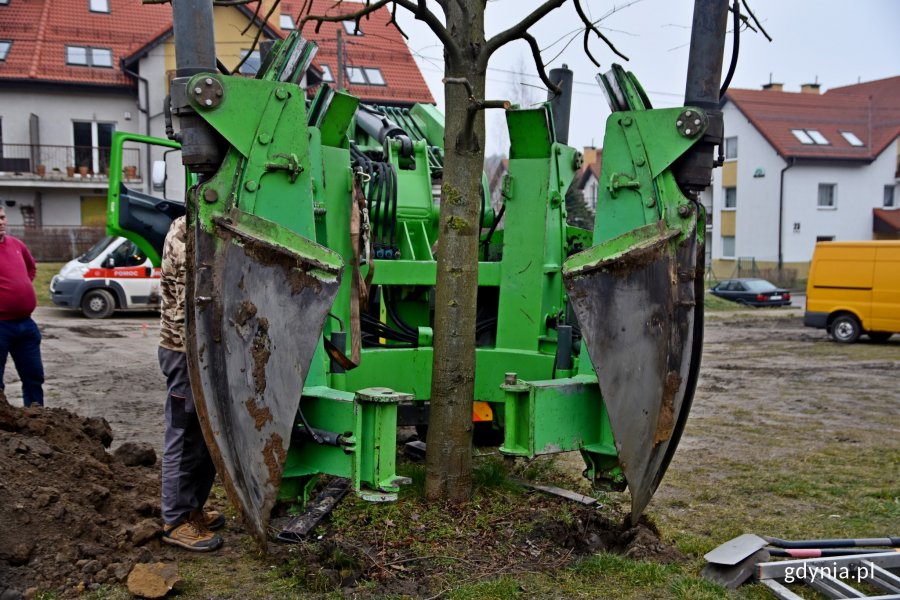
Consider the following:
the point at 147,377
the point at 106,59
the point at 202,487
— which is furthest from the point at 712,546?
the point at 106,59

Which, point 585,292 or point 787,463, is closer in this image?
point 585,292

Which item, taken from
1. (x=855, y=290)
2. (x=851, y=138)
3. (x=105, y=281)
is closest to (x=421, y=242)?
(x=855, y=290)

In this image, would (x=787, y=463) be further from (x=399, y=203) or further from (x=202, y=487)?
(x=202, y=487)

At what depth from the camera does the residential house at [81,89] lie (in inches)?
1079

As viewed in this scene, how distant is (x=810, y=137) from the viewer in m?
37.2

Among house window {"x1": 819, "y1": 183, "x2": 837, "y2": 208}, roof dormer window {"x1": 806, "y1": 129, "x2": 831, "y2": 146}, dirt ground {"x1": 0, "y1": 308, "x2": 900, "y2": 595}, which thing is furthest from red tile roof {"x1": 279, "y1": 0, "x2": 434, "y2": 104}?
house window {"x1": 819, "y1": 183, "x2": 837, "y2": 208}

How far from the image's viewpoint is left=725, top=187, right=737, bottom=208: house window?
124 ft

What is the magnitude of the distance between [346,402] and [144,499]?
1790 millimetres

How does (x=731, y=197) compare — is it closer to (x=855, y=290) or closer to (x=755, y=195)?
(x=755, y=195)

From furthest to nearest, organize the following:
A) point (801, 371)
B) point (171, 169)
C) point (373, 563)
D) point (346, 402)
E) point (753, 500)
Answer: point (171, 169), point (801, 371), point (753, 500), point (373, 563), point (346, 402)

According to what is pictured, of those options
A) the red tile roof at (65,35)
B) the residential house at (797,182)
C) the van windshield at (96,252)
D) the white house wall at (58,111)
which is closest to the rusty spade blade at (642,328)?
the van windshield at (96,252)

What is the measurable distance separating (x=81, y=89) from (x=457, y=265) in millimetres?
26973

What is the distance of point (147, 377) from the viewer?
1020 cm

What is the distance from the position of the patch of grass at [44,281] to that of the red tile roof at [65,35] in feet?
23.1
